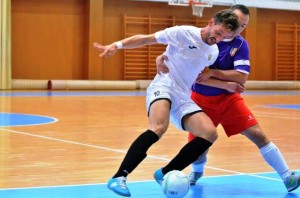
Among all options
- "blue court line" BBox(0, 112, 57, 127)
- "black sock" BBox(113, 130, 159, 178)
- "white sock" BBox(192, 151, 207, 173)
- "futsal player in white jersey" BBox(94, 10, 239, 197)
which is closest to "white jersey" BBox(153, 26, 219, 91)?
"futsal player in white jersey" BBox(94, 10, 239, 197)

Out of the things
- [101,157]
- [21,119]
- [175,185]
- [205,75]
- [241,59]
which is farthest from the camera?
[21,119]

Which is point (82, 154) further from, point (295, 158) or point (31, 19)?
point (31, 19)

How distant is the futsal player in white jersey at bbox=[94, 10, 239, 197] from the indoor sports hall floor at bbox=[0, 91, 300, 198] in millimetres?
455

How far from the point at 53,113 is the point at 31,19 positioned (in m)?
12.1

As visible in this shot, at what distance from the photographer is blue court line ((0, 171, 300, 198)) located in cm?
522

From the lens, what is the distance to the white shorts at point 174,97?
5.39m

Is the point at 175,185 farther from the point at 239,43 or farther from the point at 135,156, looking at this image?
the point at 239,43

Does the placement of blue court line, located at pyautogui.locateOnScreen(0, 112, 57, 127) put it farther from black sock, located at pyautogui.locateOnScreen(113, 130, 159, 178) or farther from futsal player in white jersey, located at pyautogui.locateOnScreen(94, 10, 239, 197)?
black sock, located at pyautogui.locateOnScreen(113, 130, 159, 178)

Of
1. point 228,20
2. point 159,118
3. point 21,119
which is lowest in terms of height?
point 21,119

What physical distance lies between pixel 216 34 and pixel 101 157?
9.06 feet

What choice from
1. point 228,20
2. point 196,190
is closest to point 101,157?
point 196,190

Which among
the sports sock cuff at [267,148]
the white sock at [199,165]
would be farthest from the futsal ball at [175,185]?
the sports sock cuff at [267,148]

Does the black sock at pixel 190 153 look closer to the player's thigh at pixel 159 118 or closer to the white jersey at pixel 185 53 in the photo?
the player's thigh at pixel 159 118

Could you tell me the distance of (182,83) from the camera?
5.52 m
